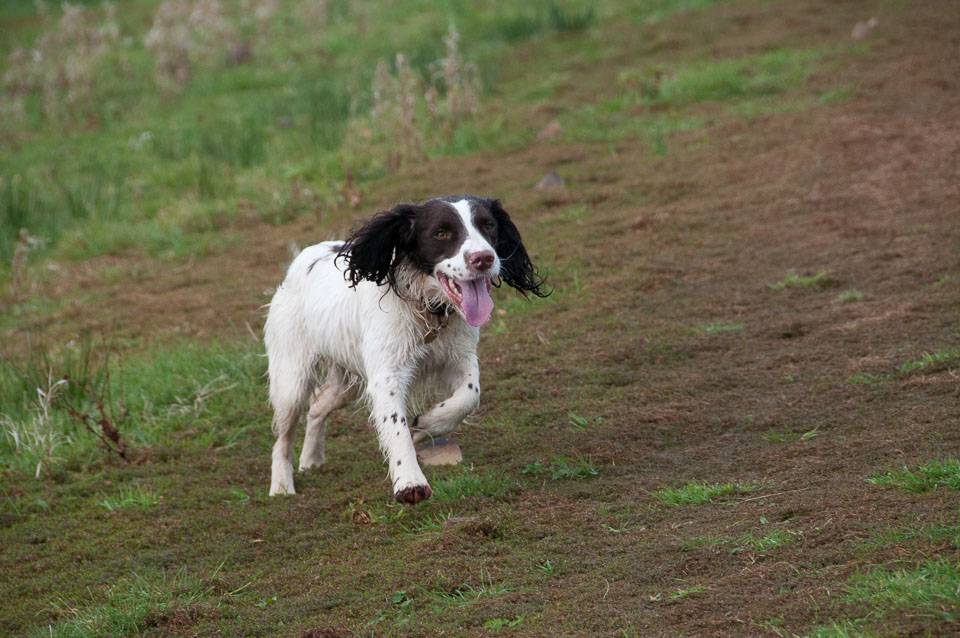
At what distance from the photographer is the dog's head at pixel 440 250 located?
4.61 meters

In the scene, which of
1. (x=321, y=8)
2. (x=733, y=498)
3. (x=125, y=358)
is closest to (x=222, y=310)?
(x=125, y=358)

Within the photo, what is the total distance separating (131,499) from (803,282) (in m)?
4.27

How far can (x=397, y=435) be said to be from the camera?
4.61 metres

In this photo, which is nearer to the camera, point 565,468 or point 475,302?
point 475,302

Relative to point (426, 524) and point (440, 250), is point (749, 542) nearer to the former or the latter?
point (426, 524)

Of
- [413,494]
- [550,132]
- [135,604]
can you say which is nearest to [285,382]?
[413,494]

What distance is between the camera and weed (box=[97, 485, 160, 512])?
5.39m

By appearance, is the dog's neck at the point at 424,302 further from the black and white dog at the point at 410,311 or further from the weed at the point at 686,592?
the weed at the point at 686,592

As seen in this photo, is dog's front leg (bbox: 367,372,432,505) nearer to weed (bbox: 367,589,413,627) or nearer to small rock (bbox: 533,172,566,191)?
weed (bbox: 367,589,413,627)

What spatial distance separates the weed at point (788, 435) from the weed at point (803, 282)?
87.5 inches

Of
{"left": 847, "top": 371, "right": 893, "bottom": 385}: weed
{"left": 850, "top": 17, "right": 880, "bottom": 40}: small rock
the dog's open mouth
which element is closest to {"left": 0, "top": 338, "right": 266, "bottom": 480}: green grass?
the dog's open mouth

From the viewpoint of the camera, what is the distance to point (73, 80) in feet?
46.5

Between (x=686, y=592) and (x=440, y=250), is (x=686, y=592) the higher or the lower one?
the lower one

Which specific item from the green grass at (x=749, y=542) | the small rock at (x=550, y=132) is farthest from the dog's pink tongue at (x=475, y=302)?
the small rock at (x=550, y=132)
